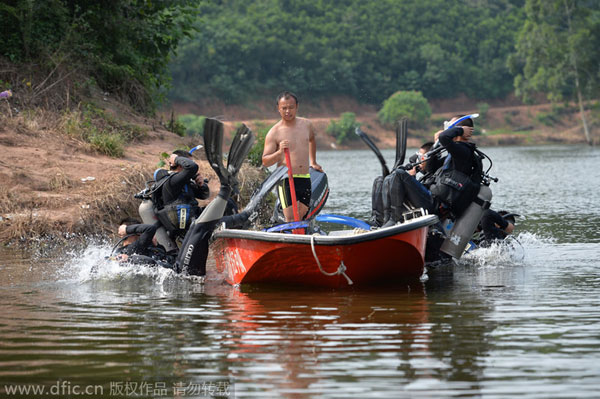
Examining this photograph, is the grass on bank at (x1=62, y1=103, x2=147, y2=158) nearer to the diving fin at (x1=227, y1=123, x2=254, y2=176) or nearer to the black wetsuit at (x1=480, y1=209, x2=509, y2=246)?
the diving fin at (x1=227, y1=123, x2=254, y2=176)

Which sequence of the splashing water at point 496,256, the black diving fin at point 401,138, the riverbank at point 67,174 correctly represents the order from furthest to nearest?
the riverbank at point 67,174, the black diving fin at point 401,138, the splashing water at point 496,256

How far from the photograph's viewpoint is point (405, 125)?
11.5 metres

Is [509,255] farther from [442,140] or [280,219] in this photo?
[280,219]

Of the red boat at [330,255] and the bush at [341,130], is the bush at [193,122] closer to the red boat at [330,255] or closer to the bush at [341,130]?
the bush at [341,130]

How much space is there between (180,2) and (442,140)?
45.7 feet

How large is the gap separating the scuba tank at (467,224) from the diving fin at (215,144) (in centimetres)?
265

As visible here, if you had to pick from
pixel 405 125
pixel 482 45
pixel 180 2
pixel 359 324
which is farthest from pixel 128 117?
pixel 482 45

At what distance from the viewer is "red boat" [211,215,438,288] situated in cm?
856

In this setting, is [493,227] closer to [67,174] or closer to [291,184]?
[291,184]

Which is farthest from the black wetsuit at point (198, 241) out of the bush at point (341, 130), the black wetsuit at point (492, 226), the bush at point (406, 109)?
the bush at point (406, 109)

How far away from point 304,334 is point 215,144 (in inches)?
125

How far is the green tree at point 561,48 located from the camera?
6756 cm

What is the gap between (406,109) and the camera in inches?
2958

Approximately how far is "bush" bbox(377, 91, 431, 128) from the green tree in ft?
29.2
